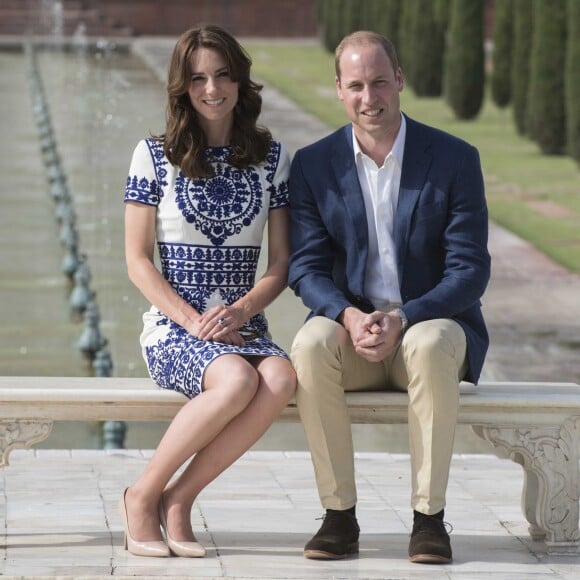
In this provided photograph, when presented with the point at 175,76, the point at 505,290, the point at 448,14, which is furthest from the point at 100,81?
the point at 175,76

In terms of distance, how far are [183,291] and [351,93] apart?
2.28ft

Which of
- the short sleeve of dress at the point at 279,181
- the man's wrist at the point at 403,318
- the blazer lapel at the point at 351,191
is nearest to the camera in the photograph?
the man's wrist at the point at 403,318

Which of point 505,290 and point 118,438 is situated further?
point 505,290

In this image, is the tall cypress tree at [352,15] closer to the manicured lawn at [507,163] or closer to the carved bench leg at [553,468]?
the manicured lawn at [507,163]

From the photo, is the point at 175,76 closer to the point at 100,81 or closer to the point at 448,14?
the point at 448,14

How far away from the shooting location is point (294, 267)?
3982mm

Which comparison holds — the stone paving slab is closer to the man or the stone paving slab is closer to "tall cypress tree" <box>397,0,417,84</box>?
the man

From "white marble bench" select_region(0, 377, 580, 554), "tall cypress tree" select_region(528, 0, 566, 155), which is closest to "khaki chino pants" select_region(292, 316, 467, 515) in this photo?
"white marble bench" select_region(0, 377, 580, 554)

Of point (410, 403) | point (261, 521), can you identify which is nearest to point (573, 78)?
point (261, 521)

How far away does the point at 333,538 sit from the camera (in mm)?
3795

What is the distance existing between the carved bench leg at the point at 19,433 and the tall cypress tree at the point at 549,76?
13175mm

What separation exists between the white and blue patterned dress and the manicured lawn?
628cm

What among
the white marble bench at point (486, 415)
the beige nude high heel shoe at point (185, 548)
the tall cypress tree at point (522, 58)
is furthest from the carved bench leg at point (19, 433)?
the tall cypress tree at point (522, 58)

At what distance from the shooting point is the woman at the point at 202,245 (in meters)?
3.77
